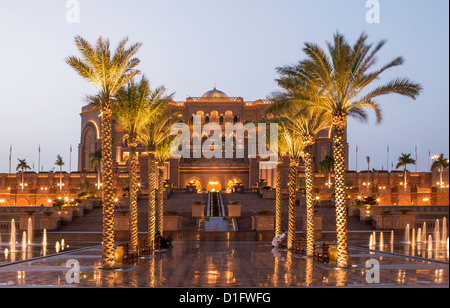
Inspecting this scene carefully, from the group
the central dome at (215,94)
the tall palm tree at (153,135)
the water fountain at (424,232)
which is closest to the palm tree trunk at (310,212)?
the tall palm tree at (153,135)

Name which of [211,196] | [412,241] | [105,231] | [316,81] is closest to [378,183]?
[211,196]

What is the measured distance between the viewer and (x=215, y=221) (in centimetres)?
4000

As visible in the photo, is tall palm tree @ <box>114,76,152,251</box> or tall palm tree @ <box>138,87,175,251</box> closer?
tall palm tree @ <box>114,76,152,251</box>

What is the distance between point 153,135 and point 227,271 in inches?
478

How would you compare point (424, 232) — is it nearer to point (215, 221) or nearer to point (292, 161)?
point (292, 161)

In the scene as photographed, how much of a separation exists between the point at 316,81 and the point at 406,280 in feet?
30.5

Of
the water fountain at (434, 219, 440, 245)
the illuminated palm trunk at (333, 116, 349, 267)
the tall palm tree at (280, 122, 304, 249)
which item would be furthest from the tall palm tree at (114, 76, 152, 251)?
the water fountain at (434, 219, 440, 245)

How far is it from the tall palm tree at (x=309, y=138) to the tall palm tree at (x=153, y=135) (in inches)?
262

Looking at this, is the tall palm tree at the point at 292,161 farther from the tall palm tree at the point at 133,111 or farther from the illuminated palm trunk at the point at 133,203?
the illuminated palm trunk at the point at 133,203

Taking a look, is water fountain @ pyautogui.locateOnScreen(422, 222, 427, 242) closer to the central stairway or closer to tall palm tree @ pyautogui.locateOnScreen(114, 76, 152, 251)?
the central stairway

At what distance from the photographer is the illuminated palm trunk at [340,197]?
61.6 feet

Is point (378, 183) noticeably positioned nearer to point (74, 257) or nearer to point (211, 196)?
point (211, 196)

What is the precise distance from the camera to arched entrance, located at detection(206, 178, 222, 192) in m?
79.9

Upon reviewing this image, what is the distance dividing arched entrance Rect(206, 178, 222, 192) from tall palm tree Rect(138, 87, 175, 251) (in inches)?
2001
